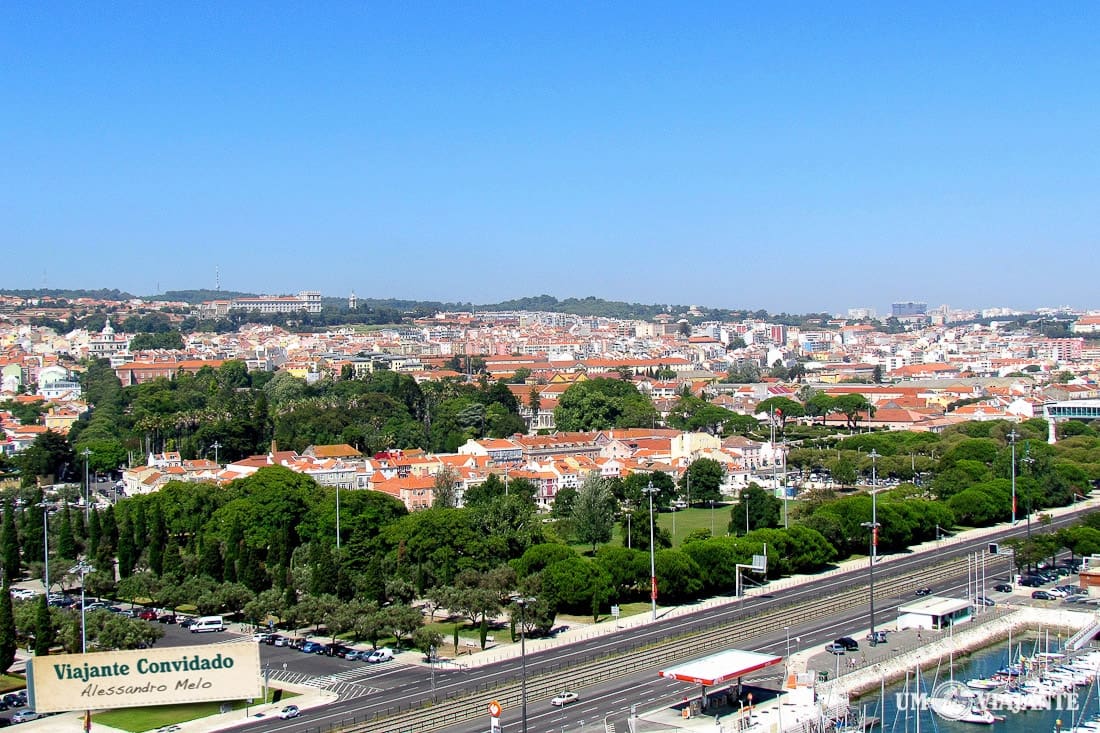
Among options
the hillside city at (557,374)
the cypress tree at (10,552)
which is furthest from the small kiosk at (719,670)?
the hillside city at (557,374)

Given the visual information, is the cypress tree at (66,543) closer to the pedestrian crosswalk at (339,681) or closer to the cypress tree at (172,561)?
the cypress tree at (172,561)

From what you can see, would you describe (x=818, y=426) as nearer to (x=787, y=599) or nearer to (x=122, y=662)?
(x=787, y=599)

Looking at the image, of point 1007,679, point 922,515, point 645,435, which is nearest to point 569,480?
point 645,435

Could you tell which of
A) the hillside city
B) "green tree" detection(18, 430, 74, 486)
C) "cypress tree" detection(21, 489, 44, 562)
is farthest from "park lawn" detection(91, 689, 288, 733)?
"green tree" detection(18, 430, 74, 486)

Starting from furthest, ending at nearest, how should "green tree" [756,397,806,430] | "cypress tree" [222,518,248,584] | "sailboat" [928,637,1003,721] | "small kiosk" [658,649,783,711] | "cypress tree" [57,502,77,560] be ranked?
"green tree" [756,397,806,430] < "cypress tree" [57,502,77,560] < "cypress tree" [222,518,248,584] < "small kiosk" [658,649,783,711] < "sailboat" [928,637,1003,721]

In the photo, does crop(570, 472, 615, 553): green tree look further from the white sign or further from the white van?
the white sign

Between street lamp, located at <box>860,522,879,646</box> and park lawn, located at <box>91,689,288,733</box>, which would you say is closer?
park lawn, located at <box>91,689,288,733</box>
